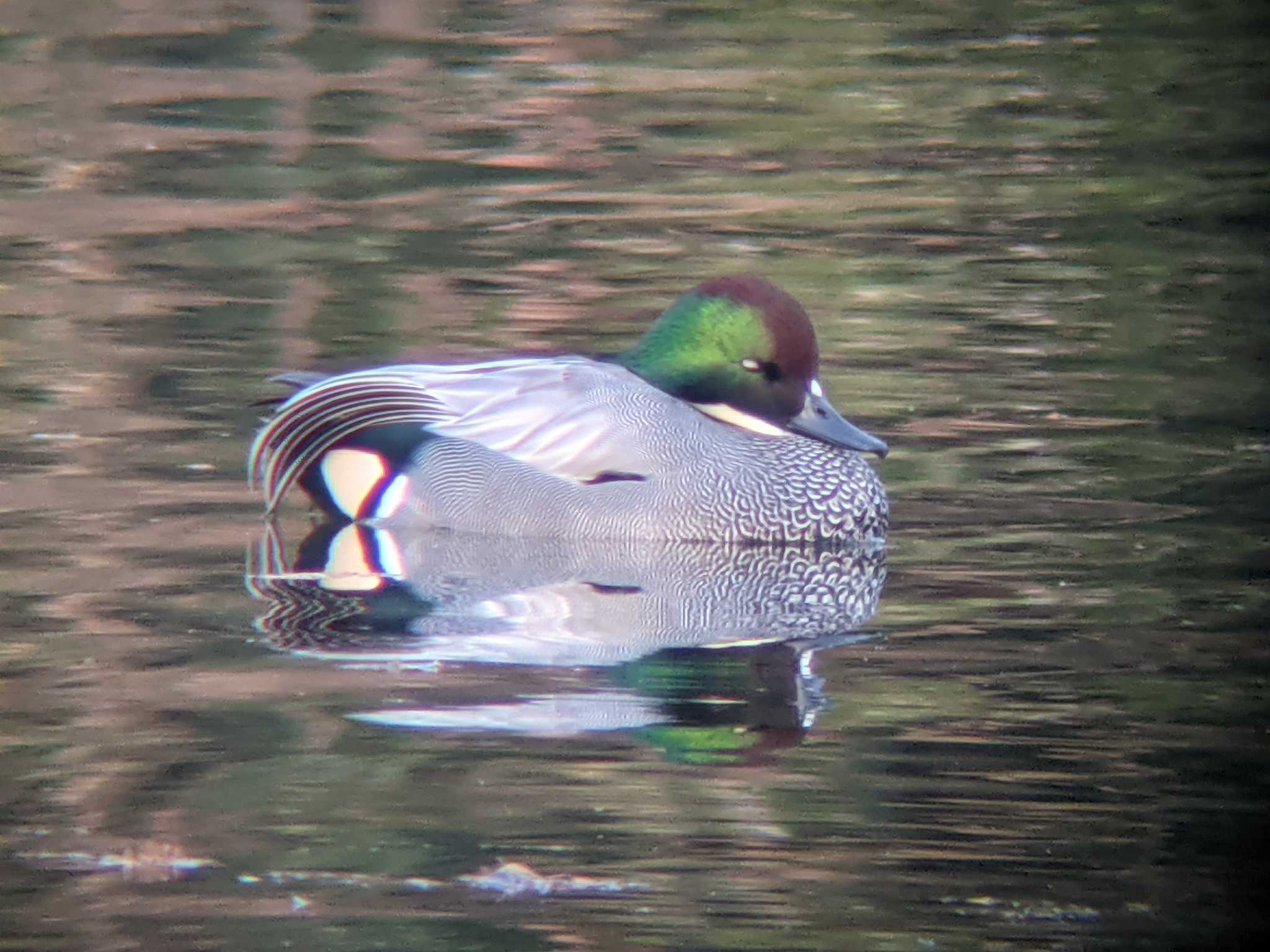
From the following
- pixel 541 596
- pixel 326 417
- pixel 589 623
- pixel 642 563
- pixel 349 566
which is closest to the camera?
pixel 589 623

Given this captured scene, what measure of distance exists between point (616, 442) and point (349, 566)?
1086 mm

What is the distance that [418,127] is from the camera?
1695 centimetres

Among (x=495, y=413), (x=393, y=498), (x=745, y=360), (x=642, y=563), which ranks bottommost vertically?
(x=642, y=563)

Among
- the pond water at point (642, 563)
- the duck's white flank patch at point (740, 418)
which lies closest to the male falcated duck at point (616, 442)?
the duck's white flank patch at point (740, 418)

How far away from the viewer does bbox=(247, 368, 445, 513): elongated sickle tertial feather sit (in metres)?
8.71

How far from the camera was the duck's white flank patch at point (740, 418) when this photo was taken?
8883 millimetres

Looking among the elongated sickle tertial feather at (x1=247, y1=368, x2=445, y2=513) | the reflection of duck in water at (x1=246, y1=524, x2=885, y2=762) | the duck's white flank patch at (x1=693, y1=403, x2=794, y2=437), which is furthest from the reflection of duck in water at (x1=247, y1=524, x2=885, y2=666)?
the duck's white flank patch at (x1=693, y1=403, x2=794, y2=437)

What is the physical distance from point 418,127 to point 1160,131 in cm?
542

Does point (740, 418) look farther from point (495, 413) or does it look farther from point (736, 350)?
point (495, 413)

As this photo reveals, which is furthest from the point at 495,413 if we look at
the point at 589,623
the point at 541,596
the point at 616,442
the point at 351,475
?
the point at 589,623

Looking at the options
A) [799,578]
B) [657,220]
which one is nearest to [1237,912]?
[799,578]

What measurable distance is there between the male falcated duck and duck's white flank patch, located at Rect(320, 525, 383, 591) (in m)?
0.21

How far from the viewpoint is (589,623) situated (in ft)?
23.7

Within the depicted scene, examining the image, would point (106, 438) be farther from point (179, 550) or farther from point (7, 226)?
point (7, 226)
